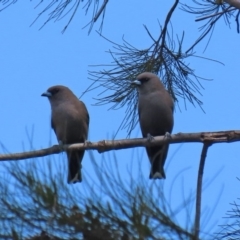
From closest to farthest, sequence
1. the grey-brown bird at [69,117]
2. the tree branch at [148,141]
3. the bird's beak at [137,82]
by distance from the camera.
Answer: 1. the tree branch at [148,141]
2. the bird's beak at [137,82]
3. the grey-brown bird at [69,117]

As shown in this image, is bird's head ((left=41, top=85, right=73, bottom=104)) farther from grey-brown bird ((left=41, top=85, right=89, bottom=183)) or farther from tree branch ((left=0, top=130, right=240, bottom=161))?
tree branch ((left=0, top=130, right=240, bottom=161))

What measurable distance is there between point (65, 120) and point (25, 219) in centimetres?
309

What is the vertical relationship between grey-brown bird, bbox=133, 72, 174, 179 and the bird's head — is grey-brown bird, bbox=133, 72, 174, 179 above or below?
below

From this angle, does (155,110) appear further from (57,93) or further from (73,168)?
(57,93)

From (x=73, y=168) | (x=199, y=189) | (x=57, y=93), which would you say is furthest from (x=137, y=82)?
(x=199, y=189)

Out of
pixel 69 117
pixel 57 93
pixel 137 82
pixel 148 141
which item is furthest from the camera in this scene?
pixel 57 93

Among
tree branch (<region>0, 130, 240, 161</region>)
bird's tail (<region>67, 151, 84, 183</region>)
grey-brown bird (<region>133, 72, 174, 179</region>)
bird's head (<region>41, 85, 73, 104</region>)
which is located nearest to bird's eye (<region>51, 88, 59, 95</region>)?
bird's head (<region>41, 85, 73, 104</region>)

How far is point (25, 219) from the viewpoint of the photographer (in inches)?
88.3

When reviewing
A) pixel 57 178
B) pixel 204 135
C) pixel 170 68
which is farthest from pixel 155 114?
pixel 57 178

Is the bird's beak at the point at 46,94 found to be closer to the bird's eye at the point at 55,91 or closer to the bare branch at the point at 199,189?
the bird's eye at the point at 55,91

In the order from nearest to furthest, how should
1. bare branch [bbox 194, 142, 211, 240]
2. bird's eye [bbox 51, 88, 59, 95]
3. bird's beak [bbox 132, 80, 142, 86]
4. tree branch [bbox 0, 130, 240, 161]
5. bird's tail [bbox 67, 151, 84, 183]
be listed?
bare branch [bbox 194, 142, 211, 240], bird's tail [bbox 67, 151, 84, 183], tree branch [bbox 0, 130, 240, 161], bird's beak [bbox 132, 80, 142, 86], bird's eye [bbox 51, 88, 59, 95]

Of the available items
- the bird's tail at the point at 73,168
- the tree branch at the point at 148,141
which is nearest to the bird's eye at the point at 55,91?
the bird's tail at the point at 73,168

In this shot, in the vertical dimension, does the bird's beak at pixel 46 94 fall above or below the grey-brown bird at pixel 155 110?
above

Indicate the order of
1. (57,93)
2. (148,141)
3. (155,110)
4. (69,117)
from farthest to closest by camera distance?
(57,93) → (69,117) → (155,110) → (148,141)
